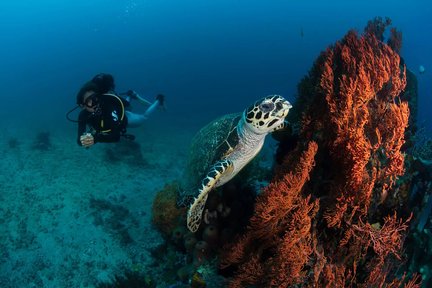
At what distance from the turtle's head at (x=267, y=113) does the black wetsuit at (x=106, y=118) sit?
290 cm

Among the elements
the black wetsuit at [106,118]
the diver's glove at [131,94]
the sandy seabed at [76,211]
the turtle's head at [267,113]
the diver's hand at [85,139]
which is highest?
the diver's glove at [131,94]

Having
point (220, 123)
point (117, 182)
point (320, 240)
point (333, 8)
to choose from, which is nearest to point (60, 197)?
point (117, 182)

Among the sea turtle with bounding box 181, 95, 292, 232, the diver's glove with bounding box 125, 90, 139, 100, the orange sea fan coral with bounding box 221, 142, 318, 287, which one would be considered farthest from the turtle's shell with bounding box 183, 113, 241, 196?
the diver's glove with bounding box 125, 90, 139, 100

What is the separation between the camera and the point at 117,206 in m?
6.23

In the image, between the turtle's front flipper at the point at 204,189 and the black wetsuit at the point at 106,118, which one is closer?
the turtle's front flipper at the point at 204,189

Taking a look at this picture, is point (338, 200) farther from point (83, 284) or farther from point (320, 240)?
point (83, 284)

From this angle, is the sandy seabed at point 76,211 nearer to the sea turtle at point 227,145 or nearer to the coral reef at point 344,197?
the sea turtle at point 227,145

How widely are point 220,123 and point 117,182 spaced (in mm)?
3951

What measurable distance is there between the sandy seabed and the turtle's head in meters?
2.63

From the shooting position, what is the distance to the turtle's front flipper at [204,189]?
→ 351cm

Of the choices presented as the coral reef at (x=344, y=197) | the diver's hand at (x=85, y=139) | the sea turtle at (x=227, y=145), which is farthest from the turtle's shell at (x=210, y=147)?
the diver's hand at (x=85, y=139)

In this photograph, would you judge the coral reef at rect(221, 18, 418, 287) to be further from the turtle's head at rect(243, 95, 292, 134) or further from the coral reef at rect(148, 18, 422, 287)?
the turtle's head at rect(243, 95, 292, 134)

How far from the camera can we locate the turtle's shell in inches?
155

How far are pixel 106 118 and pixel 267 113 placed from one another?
321cm
